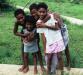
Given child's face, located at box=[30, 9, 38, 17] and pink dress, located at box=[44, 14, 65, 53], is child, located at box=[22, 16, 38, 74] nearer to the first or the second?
child's face, located at box=[30, 9, 38, 17]

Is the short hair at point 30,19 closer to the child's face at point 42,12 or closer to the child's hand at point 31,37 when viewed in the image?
the child's hand at point 31,37

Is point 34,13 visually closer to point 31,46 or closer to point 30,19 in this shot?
point 30,19

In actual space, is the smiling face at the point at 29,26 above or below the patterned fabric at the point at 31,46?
above

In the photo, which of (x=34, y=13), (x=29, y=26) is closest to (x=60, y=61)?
(x=29, y=26)

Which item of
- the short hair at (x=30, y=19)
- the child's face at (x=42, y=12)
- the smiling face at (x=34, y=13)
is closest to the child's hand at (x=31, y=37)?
the short hair at (x=30, y=19)

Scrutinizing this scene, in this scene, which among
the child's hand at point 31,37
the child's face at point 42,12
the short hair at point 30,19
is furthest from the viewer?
the child's hand at point 31,37

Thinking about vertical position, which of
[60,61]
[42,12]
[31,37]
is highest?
[42,12]

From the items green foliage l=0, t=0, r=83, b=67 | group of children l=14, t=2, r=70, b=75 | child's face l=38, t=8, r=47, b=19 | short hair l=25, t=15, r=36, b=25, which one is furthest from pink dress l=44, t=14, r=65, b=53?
green foliage l=0, t=0, r=83, b=67

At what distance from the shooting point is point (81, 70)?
7059 mm

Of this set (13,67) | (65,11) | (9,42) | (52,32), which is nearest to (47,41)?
(52,32)

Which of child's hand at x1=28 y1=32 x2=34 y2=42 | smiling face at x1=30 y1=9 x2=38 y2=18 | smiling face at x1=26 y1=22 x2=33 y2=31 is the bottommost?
child's hand at x1=28 y1=32 x2=34 y2=42

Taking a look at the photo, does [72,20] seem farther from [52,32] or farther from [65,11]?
[52,32]

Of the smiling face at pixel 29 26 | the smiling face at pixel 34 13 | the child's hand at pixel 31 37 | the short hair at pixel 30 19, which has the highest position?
the smiling face at pixel 34 13

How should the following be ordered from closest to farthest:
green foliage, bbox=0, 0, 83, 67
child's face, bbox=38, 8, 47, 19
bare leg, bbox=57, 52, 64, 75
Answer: child's face, bbox=38, 8, 47, 19 → bare leg, bbox=57, 52, 64, 75 → green foliage, bbox=0, 0, 83, 67
